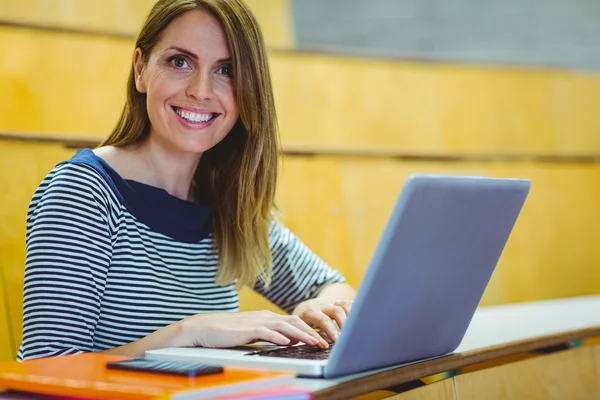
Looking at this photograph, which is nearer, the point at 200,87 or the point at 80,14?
the point at 200,87

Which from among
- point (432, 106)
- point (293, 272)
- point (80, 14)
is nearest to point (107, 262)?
point (293, 272)

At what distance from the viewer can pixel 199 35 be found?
827 mm

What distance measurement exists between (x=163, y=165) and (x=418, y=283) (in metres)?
0.40

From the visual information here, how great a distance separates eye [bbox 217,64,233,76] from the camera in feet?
2.78

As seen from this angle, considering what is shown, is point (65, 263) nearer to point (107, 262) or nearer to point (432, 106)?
point (107, 262)

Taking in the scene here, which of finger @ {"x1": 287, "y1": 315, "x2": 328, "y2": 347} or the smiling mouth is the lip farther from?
finger @ {"x1": 287, "y1": 315, "x2": 328, "y2": 347}

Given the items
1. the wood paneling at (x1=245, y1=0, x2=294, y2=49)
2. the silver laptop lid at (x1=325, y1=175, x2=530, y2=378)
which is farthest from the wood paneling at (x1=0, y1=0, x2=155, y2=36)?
the silver laptop lid at (x1=325, y1=175, x2=530, y2=378)

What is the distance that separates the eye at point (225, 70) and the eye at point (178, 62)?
0.04m

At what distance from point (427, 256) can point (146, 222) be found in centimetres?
37

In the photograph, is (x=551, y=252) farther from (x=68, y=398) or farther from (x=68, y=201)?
(x=68, y=398)

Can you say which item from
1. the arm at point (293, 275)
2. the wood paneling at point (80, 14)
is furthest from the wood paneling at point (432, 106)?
the arm at point (293, 275)

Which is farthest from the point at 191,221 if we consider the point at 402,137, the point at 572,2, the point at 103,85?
the point at 572,2

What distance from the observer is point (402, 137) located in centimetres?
149

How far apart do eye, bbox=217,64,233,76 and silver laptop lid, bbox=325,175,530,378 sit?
1.18ft
